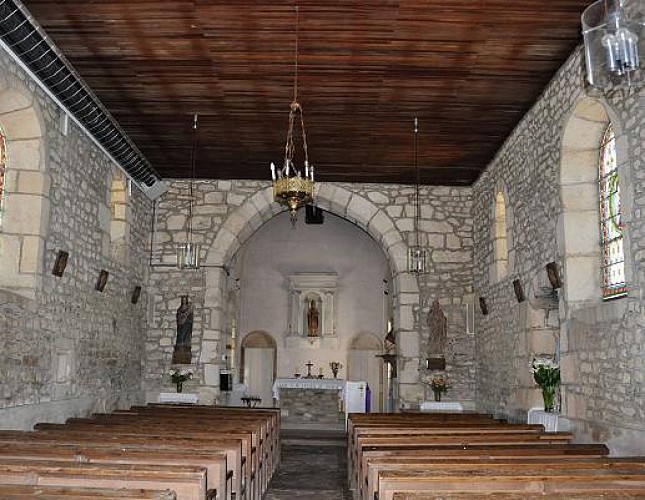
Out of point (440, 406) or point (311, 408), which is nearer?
Answer: point (440, 406)

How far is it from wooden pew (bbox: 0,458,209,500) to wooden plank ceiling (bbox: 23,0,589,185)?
146 inches

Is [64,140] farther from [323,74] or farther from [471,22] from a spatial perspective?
[471,22]

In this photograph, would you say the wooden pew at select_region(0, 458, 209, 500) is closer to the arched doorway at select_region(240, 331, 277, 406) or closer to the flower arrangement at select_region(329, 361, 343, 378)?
the flower arrangement at select_region(329, 361, 343, 378)

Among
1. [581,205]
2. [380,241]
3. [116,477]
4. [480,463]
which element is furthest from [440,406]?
[116,477]

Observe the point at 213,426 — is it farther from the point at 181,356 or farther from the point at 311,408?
the point at 311,408

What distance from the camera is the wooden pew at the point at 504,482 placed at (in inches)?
131

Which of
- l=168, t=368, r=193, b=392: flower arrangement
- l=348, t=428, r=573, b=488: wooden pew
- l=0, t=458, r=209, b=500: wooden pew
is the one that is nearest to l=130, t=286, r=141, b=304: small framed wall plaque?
l=168, t=368, r=193, b=392: flower arrangement

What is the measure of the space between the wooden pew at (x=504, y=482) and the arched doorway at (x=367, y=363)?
1219 cm

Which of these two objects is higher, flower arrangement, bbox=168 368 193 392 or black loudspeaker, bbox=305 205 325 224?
black loudspeaker, bbox=305 205 325 224

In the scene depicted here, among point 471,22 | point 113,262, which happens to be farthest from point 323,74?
point 113,262

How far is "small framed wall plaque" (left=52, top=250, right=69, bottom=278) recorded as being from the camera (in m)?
6.89

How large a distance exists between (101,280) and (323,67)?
3.87m

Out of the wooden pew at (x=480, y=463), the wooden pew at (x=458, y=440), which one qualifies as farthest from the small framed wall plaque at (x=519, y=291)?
the wooden pew at (x=480, y=463)

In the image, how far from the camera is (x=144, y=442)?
16.2 feet
